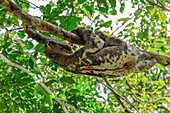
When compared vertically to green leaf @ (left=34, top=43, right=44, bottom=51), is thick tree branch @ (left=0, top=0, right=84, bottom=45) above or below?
above

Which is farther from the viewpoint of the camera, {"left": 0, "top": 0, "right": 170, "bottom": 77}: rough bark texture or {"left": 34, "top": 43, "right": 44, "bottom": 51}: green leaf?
{"left": 34, "top": 43, "right": 44, "bottom": 51}: green leaf

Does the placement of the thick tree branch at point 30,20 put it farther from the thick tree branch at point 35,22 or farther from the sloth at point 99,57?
the sloth at point 99,57

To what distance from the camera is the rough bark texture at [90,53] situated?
158 cm

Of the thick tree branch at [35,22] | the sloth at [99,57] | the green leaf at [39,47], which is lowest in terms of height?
the sloth at [99,57]

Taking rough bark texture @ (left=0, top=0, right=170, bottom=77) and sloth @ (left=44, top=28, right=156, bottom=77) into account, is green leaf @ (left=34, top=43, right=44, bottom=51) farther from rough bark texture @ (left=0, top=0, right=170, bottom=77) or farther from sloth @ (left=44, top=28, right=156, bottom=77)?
sloth @ (left=44, top=28, right=156, bottom=77)

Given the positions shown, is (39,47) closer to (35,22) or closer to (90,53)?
(35,22)

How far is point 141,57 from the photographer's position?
1.84 metres

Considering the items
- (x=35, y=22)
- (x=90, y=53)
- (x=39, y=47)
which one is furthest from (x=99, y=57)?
(x=39, y=47)

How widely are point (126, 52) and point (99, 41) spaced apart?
1.11ft

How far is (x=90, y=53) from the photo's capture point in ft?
5.35

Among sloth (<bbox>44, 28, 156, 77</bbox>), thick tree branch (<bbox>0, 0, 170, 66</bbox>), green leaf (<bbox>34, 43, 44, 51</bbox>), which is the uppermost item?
thick tree branch (<bbox>0, 0, 170, 66</bbox>)

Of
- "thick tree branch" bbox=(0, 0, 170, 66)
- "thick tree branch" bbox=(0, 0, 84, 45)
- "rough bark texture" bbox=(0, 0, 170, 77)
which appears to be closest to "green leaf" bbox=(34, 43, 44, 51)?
"rough bark texture" bbox=(0, 0, 170, 77)

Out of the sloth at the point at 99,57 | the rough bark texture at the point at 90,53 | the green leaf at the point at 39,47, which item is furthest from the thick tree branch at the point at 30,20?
the green leaf at the point at 39,47

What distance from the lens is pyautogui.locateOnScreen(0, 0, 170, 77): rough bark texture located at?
1583mm
